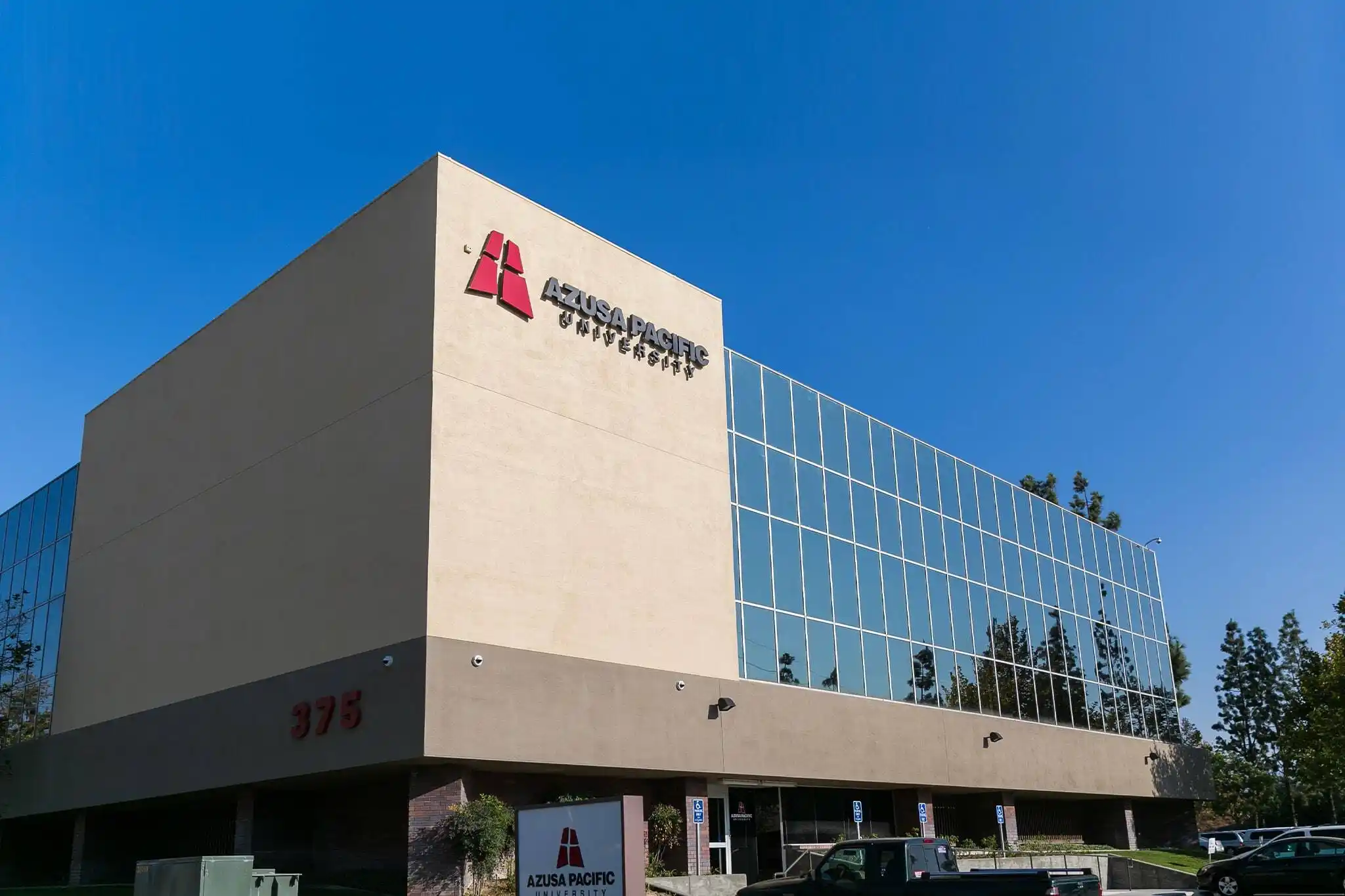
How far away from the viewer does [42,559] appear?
41.0m

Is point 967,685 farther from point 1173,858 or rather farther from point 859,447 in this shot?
point 1173,858

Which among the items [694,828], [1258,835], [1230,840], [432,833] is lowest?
[1230,840]

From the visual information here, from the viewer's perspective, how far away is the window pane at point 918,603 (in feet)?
121

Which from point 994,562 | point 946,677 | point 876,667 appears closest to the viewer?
point 876,667

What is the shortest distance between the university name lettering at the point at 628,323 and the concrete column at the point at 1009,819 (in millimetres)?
20487

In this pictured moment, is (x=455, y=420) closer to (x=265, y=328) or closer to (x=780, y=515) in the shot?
(x=265, y=328)

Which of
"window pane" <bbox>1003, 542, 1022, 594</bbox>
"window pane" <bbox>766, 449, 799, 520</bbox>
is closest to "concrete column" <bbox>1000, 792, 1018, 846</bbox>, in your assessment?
"window pane" <bbox>1003, 542, 1022, 594</bbox>

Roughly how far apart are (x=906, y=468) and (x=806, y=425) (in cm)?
593

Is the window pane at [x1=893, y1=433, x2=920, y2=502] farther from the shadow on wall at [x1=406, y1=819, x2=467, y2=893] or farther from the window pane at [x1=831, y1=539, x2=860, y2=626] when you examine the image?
the shadow on wall at [x1=406, y1=819, x2=467, y2=893]

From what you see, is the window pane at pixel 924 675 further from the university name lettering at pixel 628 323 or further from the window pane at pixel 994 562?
the university name lettering at pixel 628 323

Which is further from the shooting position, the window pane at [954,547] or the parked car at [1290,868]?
the window pane at [954,547]

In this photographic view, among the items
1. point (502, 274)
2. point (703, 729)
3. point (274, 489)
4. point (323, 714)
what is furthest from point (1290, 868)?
point (274, 489)

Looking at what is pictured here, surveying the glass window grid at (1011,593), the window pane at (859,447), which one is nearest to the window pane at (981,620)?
the glass window grid at (1011,593)

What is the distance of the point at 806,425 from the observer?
3516 centimetres
